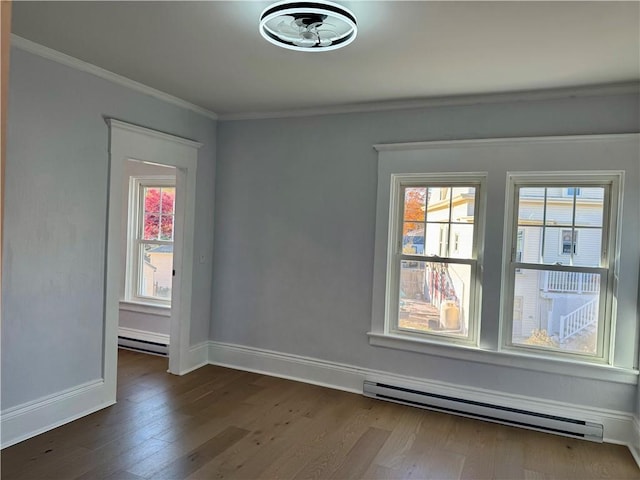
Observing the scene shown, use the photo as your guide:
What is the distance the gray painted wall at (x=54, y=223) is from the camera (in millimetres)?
2834

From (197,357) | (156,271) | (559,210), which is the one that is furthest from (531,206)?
(156,271)

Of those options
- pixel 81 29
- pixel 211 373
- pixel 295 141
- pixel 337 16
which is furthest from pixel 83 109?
pixel 211 373

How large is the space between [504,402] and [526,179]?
1.69m

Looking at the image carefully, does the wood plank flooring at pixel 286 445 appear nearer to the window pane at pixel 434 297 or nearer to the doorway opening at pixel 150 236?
the doorway opening at pixel 150 236

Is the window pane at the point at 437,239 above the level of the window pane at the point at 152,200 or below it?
below

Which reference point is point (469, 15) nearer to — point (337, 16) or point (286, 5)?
point (337, 16)

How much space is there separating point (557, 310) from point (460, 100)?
1755 mm

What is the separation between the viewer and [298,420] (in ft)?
11.2

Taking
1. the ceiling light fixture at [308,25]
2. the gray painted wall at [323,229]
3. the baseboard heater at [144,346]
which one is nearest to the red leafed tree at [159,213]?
the gray painted wall at [323,229]

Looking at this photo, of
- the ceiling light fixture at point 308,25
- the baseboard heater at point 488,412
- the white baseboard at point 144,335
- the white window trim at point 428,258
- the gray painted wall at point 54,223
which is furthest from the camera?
the white baseboard at point 144,335

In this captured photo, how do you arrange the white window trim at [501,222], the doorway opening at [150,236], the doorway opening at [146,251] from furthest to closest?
the doorway opening at [146,251]
the doorway opening at [150,236]
the white window trim at [501,222]

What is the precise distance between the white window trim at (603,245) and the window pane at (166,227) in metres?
3.57

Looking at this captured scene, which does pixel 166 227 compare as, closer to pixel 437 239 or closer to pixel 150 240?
pixel 150 240

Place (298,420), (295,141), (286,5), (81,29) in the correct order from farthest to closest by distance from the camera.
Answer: (295,141)
(298,420)
(81,29)
(286,5)
